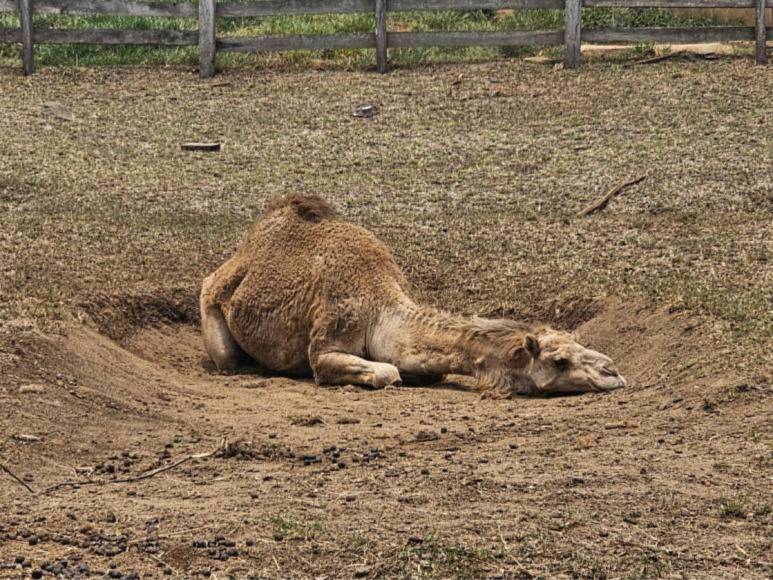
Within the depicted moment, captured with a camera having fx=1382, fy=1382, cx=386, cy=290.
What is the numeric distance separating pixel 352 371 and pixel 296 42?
12948 millimetres

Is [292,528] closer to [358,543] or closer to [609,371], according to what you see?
[358,543]

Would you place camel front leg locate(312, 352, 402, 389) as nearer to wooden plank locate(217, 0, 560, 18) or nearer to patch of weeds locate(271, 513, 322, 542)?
patch of weeds locate(271, 513, 322, 542)

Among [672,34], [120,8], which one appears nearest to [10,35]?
[120,8]

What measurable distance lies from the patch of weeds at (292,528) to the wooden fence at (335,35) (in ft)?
53.1

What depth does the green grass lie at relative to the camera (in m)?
22.6

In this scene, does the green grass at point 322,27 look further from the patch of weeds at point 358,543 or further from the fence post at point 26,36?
the patch of weeds at point 358,543

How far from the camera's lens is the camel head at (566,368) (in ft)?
29.8

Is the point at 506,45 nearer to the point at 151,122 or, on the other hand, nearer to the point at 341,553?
the point at 151,122

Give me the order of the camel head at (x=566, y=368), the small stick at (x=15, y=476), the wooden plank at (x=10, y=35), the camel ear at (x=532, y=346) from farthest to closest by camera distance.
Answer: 1. the wooden plank at (x=10, y=35)
2. the camel ear at (x=532, y=346)
3. the camel head at (x=566, y=368)
4. the small stick at (x=15, y=476)

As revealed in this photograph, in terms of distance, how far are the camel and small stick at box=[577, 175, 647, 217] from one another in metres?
3.99

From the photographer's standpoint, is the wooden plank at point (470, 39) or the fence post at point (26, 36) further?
the wooden plank at point (470, 39)

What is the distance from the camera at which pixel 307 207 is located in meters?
10.9

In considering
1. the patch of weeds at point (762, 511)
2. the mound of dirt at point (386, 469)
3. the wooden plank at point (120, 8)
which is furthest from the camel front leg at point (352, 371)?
the wooden plank at point (120, 8)

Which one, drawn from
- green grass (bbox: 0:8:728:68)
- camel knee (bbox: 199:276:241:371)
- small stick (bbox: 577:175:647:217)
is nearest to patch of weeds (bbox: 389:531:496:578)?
camel knee (bbox: 199:276:241:371)
